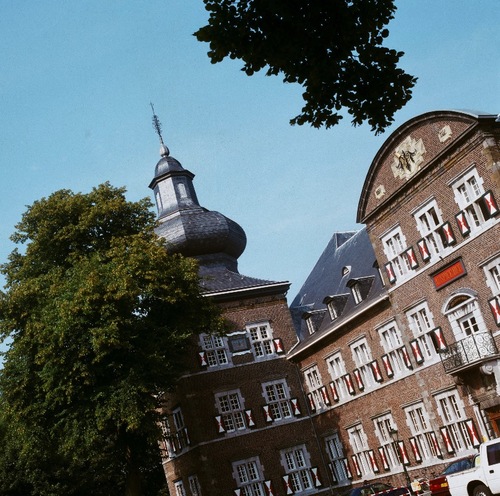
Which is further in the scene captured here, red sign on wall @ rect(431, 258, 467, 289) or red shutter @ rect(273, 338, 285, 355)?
red shutter @ rect(273, 338, 285, 355)

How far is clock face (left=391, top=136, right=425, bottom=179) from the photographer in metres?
25.7

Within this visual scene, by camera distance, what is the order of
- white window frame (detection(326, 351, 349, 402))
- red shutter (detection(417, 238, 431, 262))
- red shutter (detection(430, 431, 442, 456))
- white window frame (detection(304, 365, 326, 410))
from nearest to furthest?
red shutter (detection(417, 238, 431, 262)), red shutter (detection(430, 431, 442, 456)), white window frame (detection(326, 351, 349, 402)), white window frame (detection(304, 365, 326, 410))

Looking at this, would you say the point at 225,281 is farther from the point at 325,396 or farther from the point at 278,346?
the point at 325,396

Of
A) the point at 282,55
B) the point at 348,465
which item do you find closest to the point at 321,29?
the point at 282,55

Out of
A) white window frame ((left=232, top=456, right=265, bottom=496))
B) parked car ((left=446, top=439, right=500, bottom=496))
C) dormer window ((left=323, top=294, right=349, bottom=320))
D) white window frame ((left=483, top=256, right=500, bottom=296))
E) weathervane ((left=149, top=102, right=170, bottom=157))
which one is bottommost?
parked car ((left=446, top=439, right=500, bottom=496))

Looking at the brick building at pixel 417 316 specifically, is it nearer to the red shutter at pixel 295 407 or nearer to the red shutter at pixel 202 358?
the red shutter at pixel 295 407

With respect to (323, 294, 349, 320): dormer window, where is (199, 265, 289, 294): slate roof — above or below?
above

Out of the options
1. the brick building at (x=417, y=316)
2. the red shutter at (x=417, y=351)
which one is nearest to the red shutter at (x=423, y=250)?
the brick building at (x=417, y=316)

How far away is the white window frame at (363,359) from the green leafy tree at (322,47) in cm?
2253

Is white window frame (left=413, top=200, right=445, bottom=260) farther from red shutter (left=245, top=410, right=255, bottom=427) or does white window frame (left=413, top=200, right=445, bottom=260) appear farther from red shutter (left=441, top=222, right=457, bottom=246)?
red shutter (left=245, top=410, right=255, bottom=427)

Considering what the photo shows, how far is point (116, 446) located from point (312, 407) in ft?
33.4

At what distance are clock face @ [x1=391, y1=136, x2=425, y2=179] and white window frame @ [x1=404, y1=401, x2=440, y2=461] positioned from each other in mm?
8387

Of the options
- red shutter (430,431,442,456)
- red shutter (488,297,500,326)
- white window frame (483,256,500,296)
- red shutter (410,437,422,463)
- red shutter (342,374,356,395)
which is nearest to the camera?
red shutter (488,297,500,326)

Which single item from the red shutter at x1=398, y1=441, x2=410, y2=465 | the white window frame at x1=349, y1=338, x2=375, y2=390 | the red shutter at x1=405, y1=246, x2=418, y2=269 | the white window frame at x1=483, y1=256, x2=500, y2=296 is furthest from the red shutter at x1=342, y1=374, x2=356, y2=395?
the white window frame at x1=483, y1=256, x2=500, y2=296
